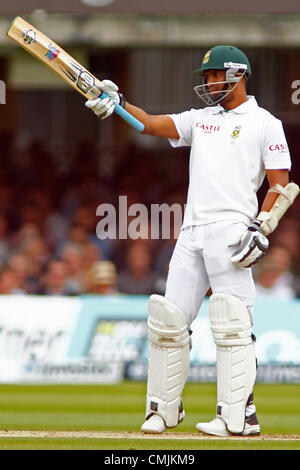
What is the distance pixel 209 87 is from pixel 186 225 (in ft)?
2.51

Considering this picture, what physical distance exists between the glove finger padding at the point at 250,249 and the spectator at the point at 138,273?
5.34 m

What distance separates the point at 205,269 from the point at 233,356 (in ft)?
1.71

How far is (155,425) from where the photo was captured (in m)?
6.45

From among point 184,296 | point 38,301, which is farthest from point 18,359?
point 184,296

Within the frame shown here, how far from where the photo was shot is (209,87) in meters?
6.51

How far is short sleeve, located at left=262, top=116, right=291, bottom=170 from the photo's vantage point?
639cm

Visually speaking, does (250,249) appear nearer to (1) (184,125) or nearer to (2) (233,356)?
(2) (233,356)

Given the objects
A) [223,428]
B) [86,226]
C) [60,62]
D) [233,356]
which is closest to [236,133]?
[60,62]

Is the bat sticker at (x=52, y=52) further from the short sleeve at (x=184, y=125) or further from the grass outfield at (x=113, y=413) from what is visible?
the grass outfield at (x=113, y=413)

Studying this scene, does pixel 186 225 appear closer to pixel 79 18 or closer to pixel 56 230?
pixel 56 230

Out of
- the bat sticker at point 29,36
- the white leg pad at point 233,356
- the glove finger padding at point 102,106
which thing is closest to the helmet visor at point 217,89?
the glove finger padding at point 102,106

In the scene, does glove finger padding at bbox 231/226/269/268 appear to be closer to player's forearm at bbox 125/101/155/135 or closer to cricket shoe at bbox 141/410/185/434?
player's forearm at bbox 125/101/155/135

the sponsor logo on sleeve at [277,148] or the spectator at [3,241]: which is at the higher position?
the spectator at [3,241]

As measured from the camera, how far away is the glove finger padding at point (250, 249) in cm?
626
